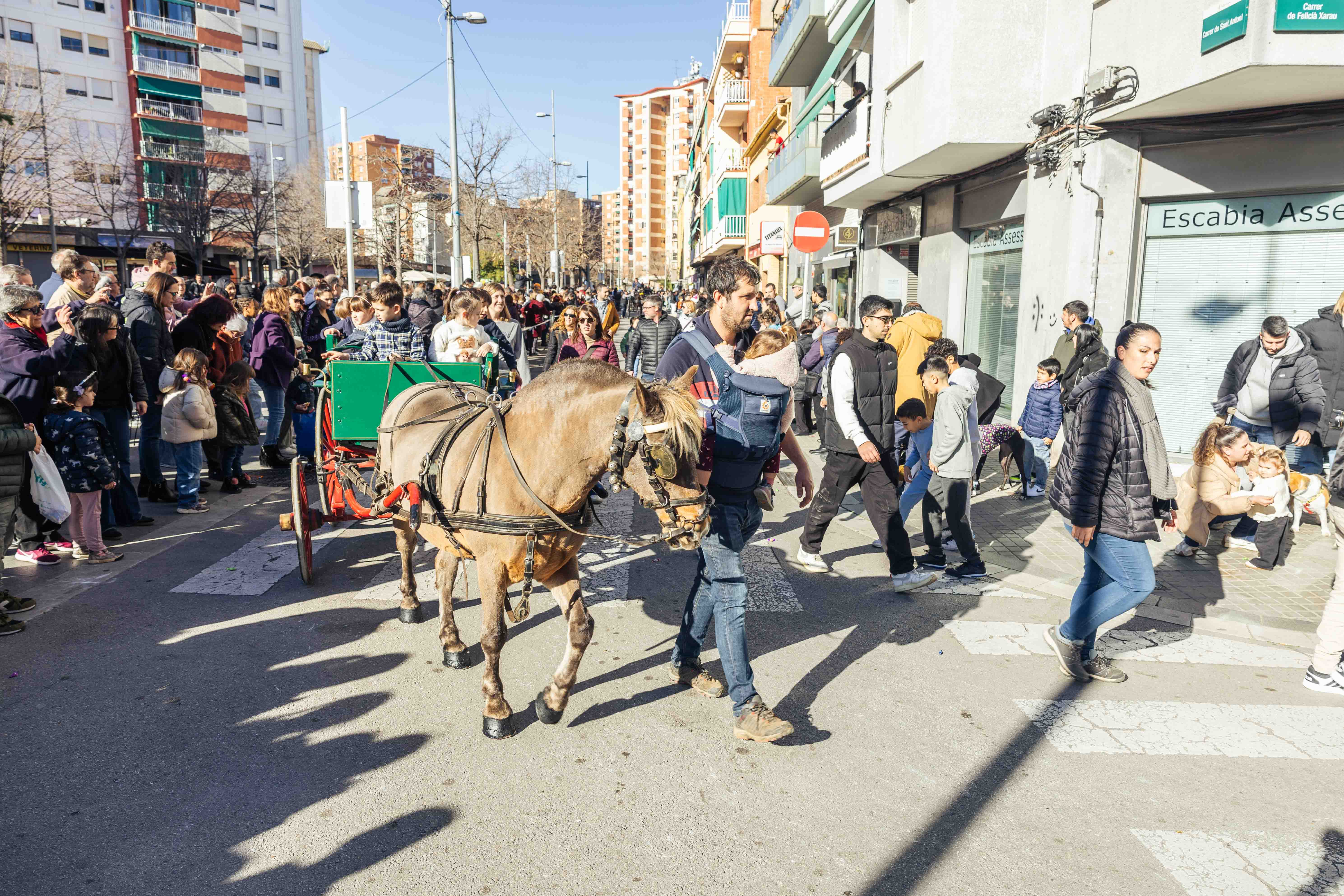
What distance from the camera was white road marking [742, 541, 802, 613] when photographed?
5785 millimetres

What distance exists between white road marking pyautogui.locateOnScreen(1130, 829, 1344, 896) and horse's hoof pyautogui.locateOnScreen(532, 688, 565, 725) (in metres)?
2.47

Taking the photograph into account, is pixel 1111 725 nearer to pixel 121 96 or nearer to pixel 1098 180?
pixel 1098 180

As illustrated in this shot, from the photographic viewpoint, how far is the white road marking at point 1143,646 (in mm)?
5066

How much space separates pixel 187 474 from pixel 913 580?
6.59m

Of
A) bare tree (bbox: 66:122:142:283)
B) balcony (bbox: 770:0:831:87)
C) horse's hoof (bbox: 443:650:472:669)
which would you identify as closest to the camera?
horse's hoof (bbox: 443:650:472:669)

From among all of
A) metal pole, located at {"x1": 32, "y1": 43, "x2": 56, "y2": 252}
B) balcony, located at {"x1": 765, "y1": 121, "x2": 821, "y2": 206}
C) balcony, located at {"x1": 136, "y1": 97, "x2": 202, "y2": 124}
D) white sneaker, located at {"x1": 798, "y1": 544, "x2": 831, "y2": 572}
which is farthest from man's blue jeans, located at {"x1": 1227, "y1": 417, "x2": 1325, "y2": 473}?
balcony, located at {"x1": 136, "y1": 97, "x2": 202, "y2": 124}

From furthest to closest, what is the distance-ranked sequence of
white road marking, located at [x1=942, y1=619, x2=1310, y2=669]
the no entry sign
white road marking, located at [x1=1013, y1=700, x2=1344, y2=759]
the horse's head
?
the no entry sign → white road marking, located at [x1=942, y1=619, x2=1310, y2=669] → white road marking, located at [x1=1013, y1=700, x2=1344, y2=759] → the horse's head

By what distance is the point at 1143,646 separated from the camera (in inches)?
207

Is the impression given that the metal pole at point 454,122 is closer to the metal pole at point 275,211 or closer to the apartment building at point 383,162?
the apartment building at point 383,162

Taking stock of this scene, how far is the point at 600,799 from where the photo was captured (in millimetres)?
3504

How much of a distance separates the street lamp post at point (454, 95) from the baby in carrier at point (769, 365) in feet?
55.2

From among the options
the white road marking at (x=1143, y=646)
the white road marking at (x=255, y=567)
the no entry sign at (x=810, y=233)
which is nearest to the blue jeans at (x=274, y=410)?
the white road marking at (x=255, y=567)

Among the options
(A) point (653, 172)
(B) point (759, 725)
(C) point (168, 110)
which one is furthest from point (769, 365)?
(A) point (653, 172)

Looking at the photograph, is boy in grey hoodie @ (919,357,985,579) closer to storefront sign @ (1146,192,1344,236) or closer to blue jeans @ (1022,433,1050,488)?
blue jeans @ (1022,433,1050,488)
